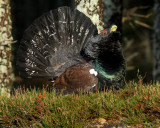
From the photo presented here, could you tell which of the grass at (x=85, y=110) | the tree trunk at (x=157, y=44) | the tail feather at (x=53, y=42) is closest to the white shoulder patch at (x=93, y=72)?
the grass at (x=85, y=110)

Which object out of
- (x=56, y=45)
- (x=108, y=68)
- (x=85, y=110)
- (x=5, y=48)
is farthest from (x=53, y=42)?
(x=85, y=110)

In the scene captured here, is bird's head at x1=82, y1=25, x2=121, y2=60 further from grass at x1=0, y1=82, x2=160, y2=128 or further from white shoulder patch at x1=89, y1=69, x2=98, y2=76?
grass at x1=0, y1=82, x2=160, y2=128

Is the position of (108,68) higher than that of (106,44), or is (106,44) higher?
(106,44)

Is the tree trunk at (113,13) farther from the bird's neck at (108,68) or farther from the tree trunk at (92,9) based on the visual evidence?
the bird's neck at (108,68)

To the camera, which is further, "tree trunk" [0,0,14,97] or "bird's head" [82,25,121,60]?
"tree trunk" [0,0,14,97]

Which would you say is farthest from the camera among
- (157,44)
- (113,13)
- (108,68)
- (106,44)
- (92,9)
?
(157,44)

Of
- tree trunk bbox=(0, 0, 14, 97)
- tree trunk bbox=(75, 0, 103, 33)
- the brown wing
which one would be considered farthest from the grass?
tree trunk bbox=(75, 0, 103, 33)

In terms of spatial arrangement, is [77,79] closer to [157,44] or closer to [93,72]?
[93,72]

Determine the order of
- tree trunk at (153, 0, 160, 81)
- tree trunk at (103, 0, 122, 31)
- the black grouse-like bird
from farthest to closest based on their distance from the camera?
tree trunk at (153, 0, 160, 81) → tree trunk at (103, 0, 122, 31) → the black grouse-like bird
